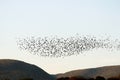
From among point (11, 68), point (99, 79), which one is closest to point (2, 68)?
point (11, 68)

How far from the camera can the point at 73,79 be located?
99875mm

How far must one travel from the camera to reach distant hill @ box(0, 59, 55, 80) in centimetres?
15862

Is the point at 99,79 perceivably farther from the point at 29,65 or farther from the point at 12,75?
the point at 29,65

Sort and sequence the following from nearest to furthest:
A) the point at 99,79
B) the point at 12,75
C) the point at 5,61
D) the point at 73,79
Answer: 1. the point at 73,79
2. the point at 99,79
3. the point at 12,75
4. the point at 5,61

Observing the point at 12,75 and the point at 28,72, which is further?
the point at 28,72

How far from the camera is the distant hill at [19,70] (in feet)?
520

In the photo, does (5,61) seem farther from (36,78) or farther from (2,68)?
(36,78)

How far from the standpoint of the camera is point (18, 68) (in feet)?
577

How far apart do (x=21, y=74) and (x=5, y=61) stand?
1179 inches

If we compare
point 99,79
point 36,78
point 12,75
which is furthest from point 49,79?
point 99,79

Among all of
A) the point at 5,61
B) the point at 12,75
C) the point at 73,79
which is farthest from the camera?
the point at 5,61

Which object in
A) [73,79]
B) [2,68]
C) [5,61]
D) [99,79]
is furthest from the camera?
[5,61]

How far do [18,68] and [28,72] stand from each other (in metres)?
6.73

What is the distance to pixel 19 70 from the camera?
171625mm
